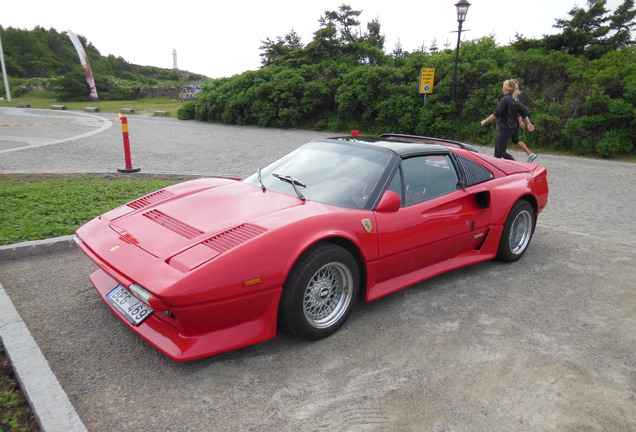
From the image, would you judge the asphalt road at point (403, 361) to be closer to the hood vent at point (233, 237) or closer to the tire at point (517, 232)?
the tire at point (517, 232)

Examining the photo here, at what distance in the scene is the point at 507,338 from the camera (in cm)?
287

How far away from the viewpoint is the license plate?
2480mm

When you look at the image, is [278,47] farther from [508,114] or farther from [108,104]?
[508,114]

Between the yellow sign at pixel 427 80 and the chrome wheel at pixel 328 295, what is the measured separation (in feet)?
36.5

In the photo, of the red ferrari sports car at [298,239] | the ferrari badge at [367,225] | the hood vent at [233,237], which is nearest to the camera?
the red ferrari sports car at [298,239]

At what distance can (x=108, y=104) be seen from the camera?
26453 millimetres

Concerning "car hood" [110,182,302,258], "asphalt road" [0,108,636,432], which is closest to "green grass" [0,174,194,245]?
"asphalt road" [0,108,636,432]

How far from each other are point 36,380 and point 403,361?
1.96 m

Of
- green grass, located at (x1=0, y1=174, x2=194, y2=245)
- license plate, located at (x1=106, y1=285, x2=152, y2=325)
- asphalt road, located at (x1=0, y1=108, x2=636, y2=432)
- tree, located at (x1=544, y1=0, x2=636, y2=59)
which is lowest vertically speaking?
asphalt road, located at (x1=0, y1=108, x2=636, y2=432)

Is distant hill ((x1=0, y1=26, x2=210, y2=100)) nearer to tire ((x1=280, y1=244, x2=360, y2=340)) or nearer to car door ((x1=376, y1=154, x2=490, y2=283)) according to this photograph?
car door ((x1=376, y1=154, x2=490, y2=283))

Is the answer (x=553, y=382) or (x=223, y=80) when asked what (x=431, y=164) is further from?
(x=223, y=80)

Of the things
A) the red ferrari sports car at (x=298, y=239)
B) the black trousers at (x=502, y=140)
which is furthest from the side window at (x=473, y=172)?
the black trousers at (x=502, y=140)

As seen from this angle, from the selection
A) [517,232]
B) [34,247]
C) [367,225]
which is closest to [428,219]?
[367,225]

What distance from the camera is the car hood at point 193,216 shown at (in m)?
2.67
